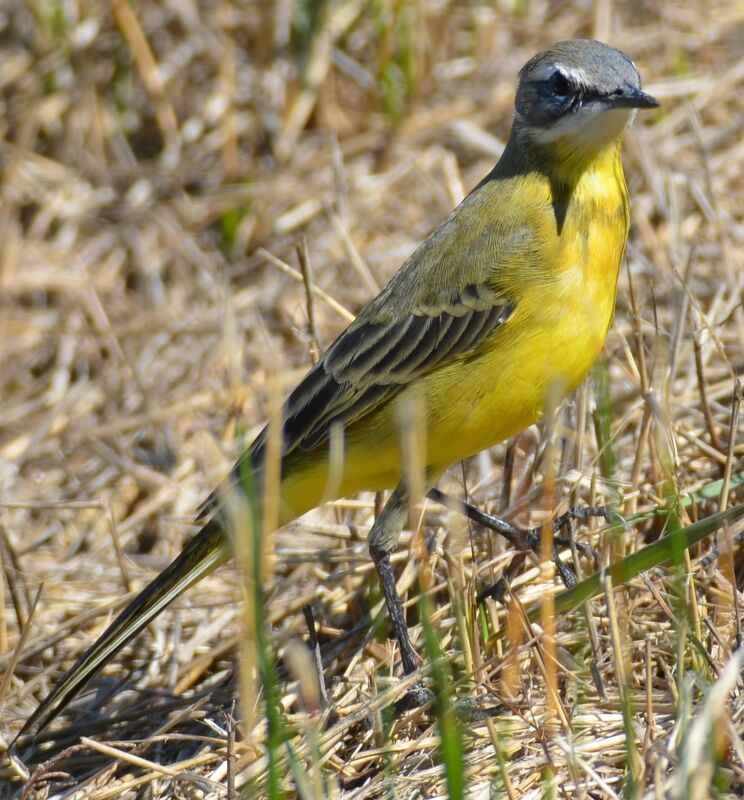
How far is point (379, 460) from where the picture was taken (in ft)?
16.1

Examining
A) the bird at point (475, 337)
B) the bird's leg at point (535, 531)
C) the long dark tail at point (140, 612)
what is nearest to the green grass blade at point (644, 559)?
the bird's leg at point (535, 531)

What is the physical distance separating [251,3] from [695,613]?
5.81 m

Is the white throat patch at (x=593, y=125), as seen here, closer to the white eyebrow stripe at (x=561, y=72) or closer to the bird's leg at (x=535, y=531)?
the white eyebrow stripe at (x=561, y=72)

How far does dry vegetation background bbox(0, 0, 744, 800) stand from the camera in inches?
165

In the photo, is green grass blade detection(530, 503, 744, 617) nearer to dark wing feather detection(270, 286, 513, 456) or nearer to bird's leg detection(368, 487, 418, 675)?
bird's leg detection(368, 487, 418, 675)

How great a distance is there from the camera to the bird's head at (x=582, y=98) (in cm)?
468

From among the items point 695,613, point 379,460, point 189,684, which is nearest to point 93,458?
point 189,684

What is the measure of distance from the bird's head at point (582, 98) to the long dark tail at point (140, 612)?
1.96m

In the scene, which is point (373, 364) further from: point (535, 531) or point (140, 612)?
point (140, 612)

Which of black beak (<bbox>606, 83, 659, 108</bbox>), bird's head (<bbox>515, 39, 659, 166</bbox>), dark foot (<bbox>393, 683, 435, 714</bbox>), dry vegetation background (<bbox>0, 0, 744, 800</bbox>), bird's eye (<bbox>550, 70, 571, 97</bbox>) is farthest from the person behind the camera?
bird's eye (<bbox>550, 70, 571, 97</bbox>)

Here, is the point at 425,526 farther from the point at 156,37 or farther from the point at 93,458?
the point at 156,37

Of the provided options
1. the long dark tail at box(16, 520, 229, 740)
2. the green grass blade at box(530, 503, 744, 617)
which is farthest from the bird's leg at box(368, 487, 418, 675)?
the green grass blade at box(530, 503, 744, 617)

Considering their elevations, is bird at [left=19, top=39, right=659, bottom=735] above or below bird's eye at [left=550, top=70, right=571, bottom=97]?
below

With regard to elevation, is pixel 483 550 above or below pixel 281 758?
above
